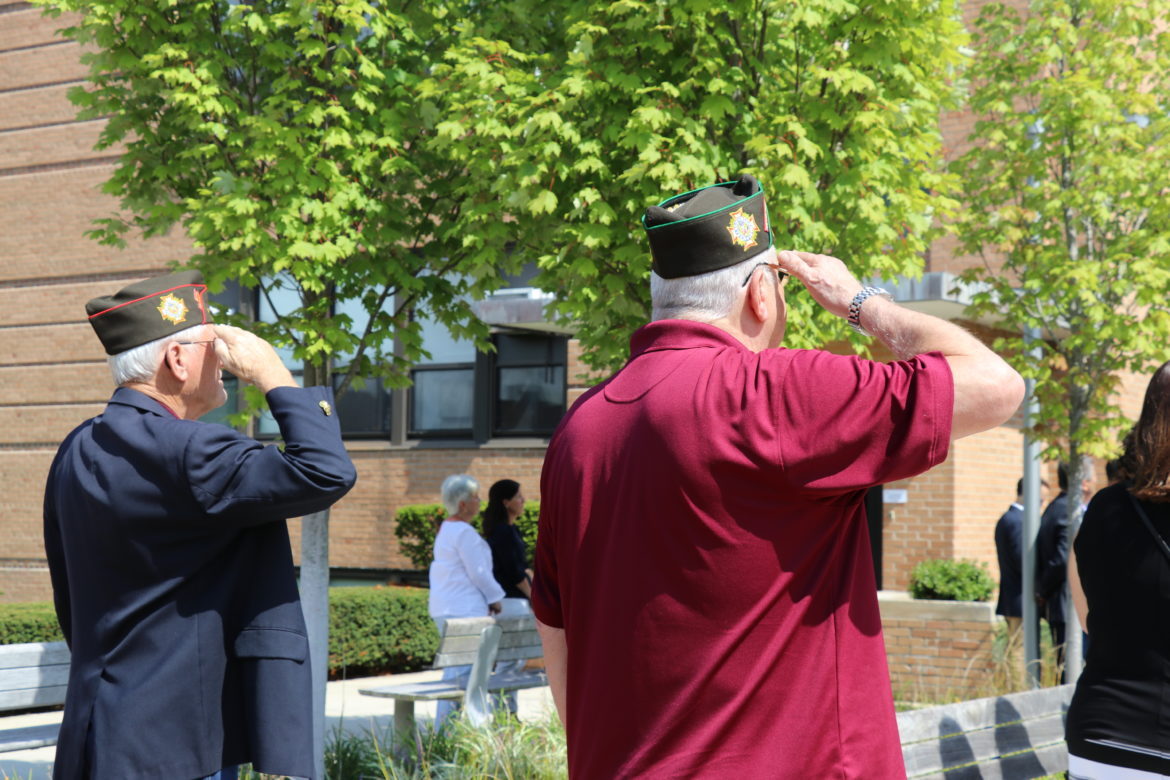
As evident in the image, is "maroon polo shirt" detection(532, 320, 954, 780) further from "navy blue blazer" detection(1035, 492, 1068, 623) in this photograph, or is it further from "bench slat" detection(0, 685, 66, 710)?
"navy blue blazer" detection(1035, 492, 1068, 623)

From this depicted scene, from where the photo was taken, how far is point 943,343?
2.06 m

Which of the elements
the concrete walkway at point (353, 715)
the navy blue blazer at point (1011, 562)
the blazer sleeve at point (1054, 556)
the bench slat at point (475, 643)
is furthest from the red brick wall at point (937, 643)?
the bench slat at point (475, 643)

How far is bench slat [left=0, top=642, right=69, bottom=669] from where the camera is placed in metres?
5.84

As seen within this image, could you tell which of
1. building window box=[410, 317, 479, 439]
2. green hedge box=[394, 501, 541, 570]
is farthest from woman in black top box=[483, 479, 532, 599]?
building window box=[410, 317, 479, 439]

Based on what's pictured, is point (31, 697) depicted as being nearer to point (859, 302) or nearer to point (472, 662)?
point (472, 662)

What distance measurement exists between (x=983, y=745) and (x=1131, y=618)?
1.64 meters

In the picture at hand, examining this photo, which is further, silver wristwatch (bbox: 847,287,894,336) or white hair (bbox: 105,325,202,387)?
white hair (bbox: 105,325,202,387)

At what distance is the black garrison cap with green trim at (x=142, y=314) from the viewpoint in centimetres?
308

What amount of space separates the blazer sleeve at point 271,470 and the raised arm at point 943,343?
1182 mm

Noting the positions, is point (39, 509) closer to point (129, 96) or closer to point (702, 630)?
point (129, 96)

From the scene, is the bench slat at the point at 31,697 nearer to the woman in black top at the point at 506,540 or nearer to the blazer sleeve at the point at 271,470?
the woman in black top at the point at 506,540

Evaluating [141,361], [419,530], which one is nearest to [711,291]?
[141,361]

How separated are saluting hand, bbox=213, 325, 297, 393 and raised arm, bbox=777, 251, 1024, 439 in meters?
1.31

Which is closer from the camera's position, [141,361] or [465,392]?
[141,361]
